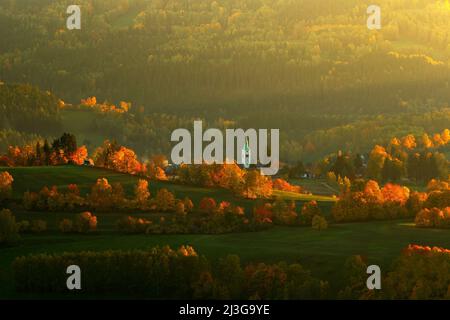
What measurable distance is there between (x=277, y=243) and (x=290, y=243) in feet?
6.54

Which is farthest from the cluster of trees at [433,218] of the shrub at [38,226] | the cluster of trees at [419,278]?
the shrub at [38,226]

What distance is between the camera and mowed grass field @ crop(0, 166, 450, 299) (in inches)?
5487

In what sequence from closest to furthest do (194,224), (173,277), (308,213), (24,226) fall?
(173,277), (24,226), (194,224), (308,213)

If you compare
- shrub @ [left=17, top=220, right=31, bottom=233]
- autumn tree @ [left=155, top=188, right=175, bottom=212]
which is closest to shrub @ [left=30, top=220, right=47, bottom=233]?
shrub @ [left=17, top=220, right=31, bottom=233]

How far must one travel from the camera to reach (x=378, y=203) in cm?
18050

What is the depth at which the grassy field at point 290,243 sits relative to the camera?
13975 centimetres

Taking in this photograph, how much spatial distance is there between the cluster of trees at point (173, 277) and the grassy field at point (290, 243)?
13.1 ft

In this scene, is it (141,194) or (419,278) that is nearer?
(419,278)

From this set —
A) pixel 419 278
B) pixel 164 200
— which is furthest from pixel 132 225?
pixel 419 278

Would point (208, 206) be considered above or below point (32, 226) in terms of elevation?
above

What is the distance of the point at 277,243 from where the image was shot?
511 feet

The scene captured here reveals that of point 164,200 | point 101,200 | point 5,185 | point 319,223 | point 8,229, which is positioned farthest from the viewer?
point 5,185

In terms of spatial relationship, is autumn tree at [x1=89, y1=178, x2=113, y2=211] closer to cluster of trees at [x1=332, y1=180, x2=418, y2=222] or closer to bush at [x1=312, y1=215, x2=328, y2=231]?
bush at [x1=312, y1=215, x2=328, y2=231]

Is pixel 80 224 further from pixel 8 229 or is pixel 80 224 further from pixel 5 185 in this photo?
pixel 5 185
